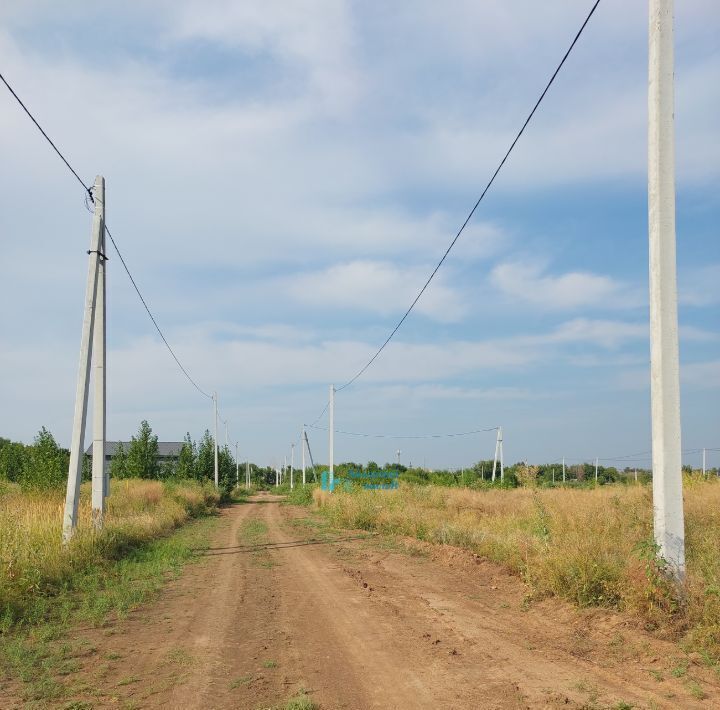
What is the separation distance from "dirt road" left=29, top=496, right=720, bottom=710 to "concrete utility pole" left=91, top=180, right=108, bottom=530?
14.2ft

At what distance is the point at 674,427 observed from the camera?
7852 mm

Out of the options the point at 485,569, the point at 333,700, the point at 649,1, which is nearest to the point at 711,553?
the point at 485,569

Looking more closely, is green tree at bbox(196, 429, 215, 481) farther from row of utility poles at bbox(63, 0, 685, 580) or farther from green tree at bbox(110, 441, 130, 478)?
row of utility poles at bbox(63, 0, 685, 580)

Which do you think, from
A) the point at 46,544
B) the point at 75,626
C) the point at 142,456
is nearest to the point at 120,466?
the point at 142,456

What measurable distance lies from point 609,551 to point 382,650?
3.93 metres

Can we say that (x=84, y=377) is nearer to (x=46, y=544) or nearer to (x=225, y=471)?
(x=46, y=544)

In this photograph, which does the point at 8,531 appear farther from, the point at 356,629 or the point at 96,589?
the point at 356,629

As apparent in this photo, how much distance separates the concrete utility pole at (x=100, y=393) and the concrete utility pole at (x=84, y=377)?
0.12ft

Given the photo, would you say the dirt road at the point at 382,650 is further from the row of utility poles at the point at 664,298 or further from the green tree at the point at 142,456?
the green tree at the point at 142,456

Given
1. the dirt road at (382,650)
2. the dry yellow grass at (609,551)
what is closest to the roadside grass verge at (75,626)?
the dirt road at (382,650)

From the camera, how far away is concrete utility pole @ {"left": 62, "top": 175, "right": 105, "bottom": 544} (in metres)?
13.2

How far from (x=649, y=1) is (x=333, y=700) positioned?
8.75m

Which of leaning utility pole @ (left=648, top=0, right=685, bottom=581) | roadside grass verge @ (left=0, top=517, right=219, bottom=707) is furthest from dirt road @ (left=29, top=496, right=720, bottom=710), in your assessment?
leaning utility pole @ (left=648, top=0, right=685, bottom=581)

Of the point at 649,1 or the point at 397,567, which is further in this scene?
the point at 397,567
